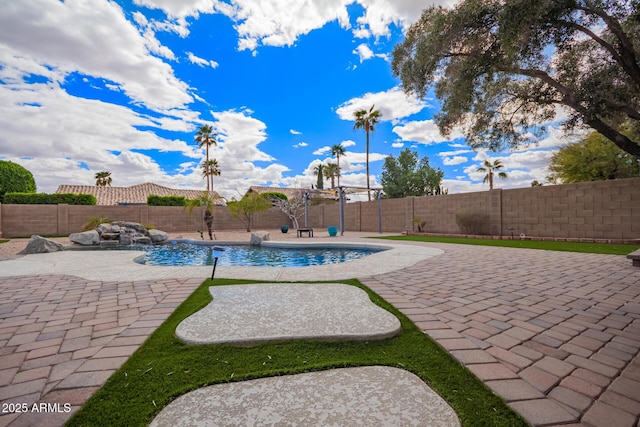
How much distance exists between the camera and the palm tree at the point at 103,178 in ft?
124

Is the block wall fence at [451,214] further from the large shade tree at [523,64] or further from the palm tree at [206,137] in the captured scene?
the palm tree at [206,137]

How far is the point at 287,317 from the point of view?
2.89 m

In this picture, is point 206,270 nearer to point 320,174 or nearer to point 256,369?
point 256,369

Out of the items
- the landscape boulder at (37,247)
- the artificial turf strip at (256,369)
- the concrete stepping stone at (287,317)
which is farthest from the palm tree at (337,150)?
the artificial turf strip at (256,369)

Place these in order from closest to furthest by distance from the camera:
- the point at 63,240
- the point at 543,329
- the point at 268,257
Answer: the point at 543,329 → the point at 268,257 → the point at 63,240

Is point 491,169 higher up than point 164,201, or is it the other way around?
point 491,169

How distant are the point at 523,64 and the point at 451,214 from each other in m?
10.3

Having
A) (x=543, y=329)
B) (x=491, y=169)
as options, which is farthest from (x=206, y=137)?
(x=543, y=329)

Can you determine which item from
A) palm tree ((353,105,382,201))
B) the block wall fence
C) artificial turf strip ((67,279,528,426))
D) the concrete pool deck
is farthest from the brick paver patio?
palm tree ((353,105,382,201))

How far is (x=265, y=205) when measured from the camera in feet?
63.8

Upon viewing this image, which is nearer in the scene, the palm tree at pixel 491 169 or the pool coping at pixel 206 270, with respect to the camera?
the pool coping at pixel 206 270

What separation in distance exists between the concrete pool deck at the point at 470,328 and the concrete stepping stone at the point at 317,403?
474 mm

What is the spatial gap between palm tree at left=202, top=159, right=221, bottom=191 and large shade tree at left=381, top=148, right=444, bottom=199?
72.7ft

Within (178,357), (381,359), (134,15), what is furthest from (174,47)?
(381,359)
